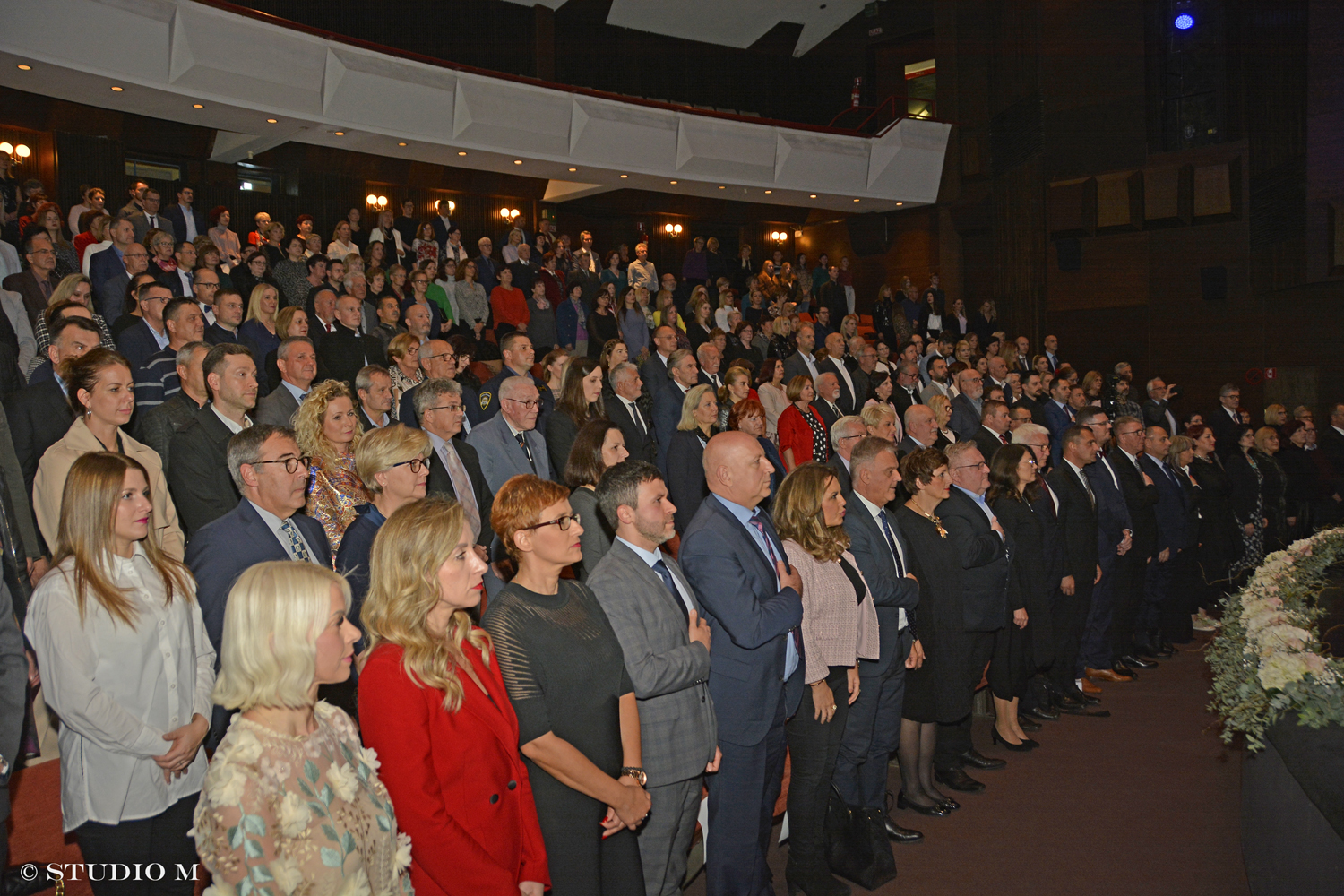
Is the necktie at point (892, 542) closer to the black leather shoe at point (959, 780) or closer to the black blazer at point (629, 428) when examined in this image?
the black leather shoe at point (959, 780)

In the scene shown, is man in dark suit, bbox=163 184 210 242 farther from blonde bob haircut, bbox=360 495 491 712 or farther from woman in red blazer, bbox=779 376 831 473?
blonde bob haircut, bbox=360 495 491 712

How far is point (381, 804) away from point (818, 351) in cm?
773

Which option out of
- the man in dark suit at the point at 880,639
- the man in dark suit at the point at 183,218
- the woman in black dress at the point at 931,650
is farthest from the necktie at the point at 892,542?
the man in dark suit at the point at 183,218

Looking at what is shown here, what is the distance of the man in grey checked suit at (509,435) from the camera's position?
14.4 ft

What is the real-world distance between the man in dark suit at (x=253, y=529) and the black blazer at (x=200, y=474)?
0.67 metres

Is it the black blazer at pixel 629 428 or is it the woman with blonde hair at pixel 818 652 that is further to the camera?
the black blazer at pixel 629 428

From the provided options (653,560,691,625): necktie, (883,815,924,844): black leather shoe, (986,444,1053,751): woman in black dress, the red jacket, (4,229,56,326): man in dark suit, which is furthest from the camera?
(4,229,56,326): man in dark suit

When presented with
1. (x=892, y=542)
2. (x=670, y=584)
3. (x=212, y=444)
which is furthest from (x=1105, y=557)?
(x=212, y=444)

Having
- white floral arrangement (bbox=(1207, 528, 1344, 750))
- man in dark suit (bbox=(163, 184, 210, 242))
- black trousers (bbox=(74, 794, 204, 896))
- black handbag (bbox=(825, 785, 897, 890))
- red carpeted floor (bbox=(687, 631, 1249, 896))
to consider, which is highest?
man in dark suit (bbox=(163, 184, 210, 242))

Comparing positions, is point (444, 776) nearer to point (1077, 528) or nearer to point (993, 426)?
point (1077, 528)

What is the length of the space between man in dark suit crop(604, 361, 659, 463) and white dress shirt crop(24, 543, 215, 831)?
11.6 feet

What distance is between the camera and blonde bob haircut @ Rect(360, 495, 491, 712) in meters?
2.07

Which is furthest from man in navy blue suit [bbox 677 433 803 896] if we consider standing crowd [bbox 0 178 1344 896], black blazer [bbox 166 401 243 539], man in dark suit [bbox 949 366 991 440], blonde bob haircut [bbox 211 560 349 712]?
man in dark suit [bbox 949 366 991 440]

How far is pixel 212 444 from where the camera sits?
3529 millimetres
